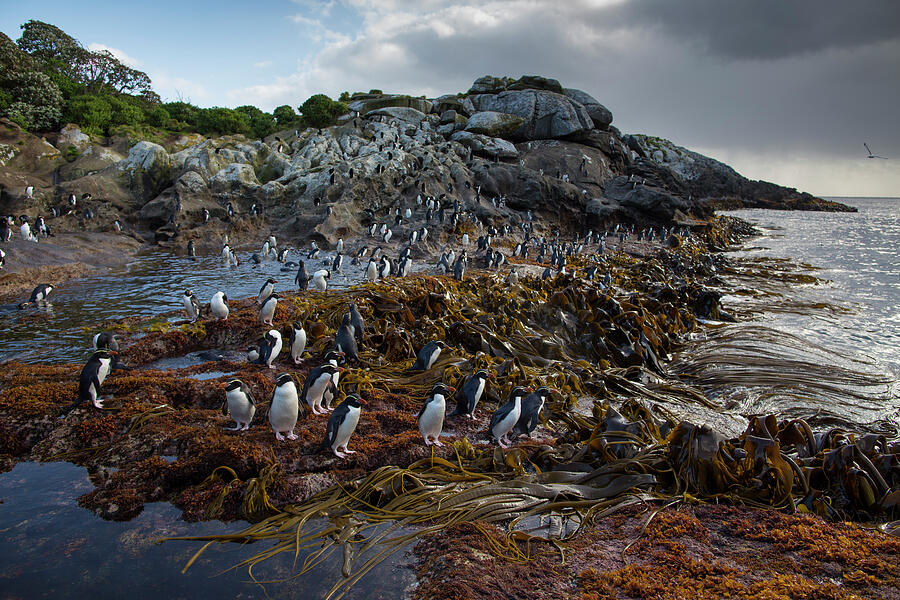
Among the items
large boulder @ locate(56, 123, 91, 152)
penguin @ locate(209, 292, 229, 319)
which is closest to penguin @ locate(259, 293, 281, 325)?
penguin @ locate(209, 292, 229, 319)

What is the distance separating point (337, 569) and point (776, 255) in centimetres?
2998

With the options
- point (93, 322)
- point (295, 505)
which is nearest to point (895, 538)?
point (295, 505)

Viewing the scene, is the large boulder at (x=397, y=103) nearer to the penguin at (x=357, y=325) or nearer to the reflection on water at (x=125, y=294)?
the reflection on water at (x=125, y=294)

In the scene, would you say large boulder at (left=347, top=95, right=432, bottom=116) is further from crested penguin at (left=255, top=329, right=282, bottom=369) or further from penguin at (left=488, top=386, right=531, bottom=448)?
penguin at (left=488, top=386, right=531, bottom=448)

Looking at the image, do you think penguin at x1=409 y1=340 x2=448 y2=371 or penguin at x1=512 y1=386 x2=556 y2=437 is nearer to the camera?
penguin at x1=512 y1=386 x2=556 y2=437

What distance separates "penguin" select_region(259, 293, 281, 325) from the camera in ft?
27.0

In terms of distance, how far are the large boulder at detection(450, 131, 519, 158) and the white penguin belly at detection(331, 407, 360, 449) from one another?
3267 centimetres

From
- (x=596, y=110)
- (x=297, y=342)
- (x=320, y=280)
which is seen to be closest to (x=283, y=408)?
(x=297, y=342)

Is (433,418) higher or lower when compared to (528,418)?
higher

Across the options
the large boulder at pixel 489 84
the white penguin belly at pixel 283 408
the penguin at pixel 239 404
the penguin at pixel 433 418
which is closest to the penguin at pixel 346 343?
the penguin at pixel 239 404

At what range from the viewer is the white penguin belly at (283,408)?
4.74m

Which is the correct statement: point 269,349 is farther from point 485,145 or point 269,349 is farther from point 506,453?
point 485,145

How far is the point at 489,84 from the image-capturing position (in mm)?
46219

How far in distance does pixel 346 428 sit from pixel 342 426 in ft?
0.20
